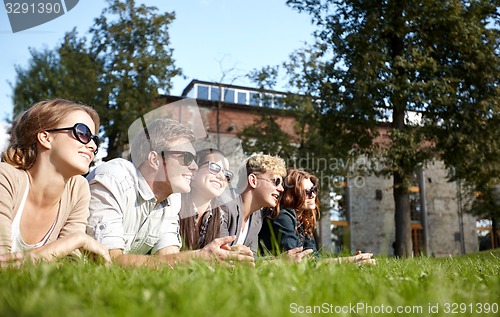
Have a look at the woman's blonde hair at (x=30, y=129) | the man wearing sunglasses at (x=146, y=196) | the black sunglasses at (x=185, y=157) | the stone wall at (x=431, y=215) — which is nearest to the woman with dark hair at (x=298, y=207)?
the black sunglasses at (x=185, y=157)

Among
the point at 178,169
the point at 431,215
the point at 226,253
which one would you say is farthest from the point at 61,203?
the point at 431,215

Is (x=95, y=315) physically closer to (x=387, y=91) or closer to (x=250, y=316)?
(x=250, y=316)

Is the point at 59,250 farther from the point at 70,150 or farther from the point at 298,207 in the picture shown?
the point at 298,207

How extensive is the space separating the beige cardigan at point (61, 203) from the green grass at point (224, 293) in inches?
20.3

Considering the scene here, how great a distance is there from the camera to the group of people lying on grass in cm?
326

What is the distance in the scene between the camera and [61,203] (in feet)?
11.5

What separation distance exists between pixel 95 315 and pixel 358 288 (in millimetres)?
1303

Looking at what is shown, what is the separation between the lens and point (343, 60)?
1725cm

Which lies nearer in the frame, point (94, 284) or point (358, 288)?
point (94, 284)

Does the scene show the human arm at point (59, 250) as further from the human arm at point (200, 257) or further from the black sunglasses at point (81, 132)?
the black sunglasses at point (81, 132)

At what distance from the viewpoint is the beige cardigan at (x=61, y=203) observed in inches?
121

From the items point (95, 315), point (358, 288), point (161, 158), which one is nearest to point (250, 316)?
point (95, 315)

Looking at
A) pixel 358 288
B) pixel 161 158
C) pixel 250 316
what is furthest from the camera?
pixel 161 158

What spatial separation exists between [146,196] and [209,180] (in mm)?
1255
